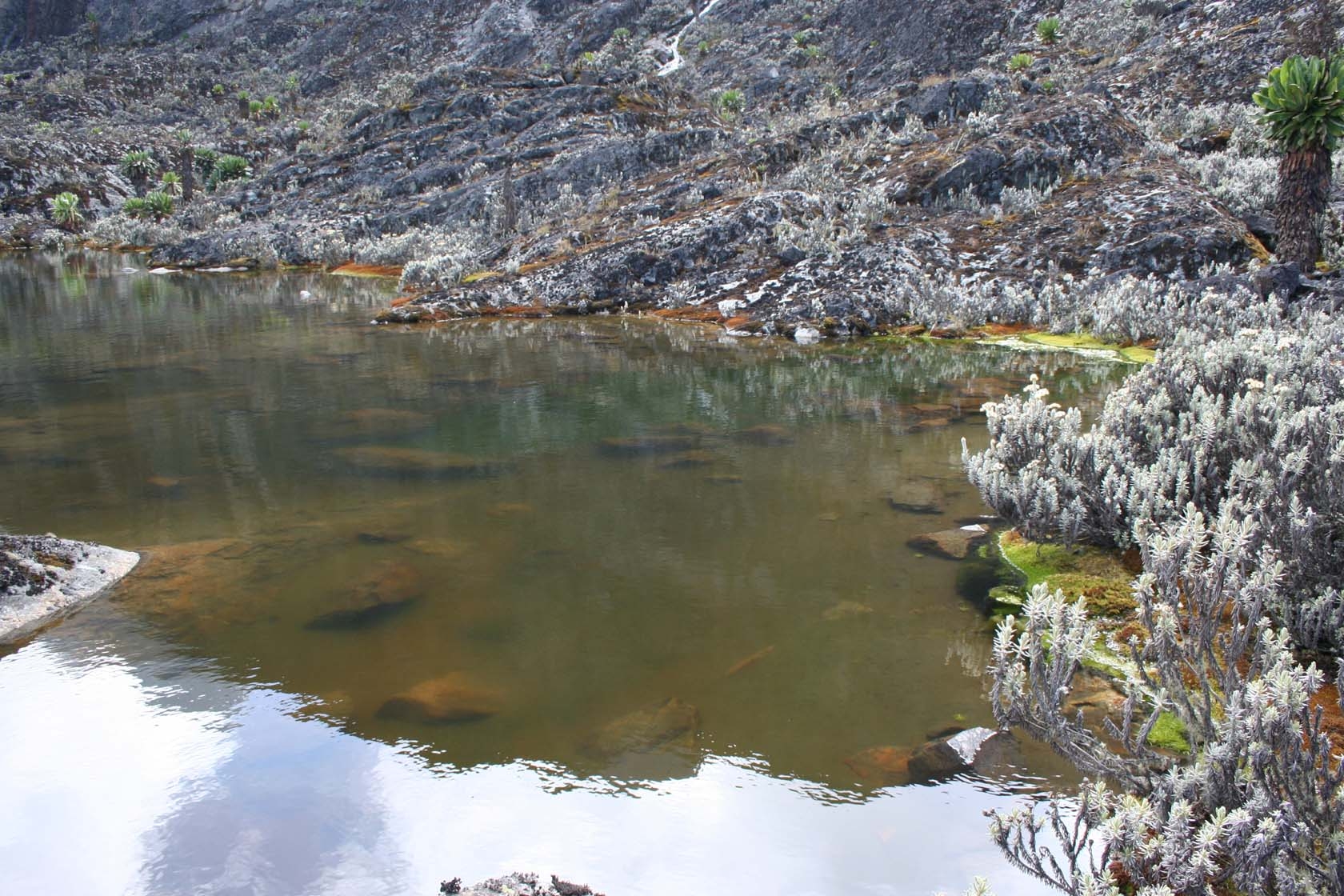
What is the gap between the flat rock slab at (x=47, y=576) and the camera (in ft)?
18.5

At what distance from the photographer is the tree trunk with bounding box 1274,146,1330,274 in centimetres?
1692

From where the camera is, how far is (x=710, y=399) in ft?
40.9

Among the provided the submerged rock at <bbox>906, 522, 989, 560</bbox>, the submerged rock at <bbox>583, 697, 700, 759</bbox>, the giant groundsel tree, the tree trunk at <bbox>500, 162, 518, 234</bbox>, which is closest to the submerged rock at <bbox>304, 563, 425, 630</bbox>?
the submerged rock at <bbox>583, 697, 700, 759</bbox>

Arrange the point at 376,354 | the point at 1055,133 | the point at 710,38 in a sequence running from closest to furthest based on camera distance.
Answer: the point at 376,354 → the point at 1055,133 → the point at 710,38

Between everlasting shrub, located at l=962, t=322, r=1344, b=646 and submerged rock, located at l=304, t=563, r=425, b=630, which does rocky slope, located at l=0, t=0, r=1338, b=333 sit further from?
submerged rock, located at l=304, t=563, r=425, b=630

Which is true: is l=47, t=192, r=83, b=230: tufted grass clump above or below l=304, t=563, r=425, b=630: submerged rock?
above

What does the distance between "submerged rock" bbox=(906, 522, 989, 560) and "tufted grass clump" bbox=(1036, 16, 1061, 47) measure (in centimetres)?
4830

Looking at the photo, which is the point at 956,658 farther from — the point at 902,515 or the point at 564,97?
the point at 564,97

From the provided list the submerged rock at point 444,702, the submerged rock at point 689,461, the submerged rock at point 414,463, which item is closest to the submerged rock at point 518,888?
the submerged rock at point 444,702

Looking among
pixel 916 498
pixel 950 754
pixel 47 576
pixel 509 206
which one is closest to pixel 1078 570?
pixel 916 498

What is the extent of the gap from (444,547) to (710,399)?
634cm

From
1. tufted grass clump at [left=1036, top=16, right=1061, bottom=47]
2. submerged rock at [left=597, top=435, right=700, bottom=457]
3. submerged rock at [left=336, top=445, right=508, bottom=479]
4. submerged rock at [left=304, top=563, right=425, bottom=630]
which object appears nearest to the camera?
submerged rock at [left=304, top=563, right=425, bottom=630]

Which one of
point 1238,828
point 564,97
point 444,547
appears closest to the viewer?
point 1238,828

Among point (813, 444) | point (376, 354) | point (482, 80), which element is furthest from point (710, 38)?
point (813, 444)
